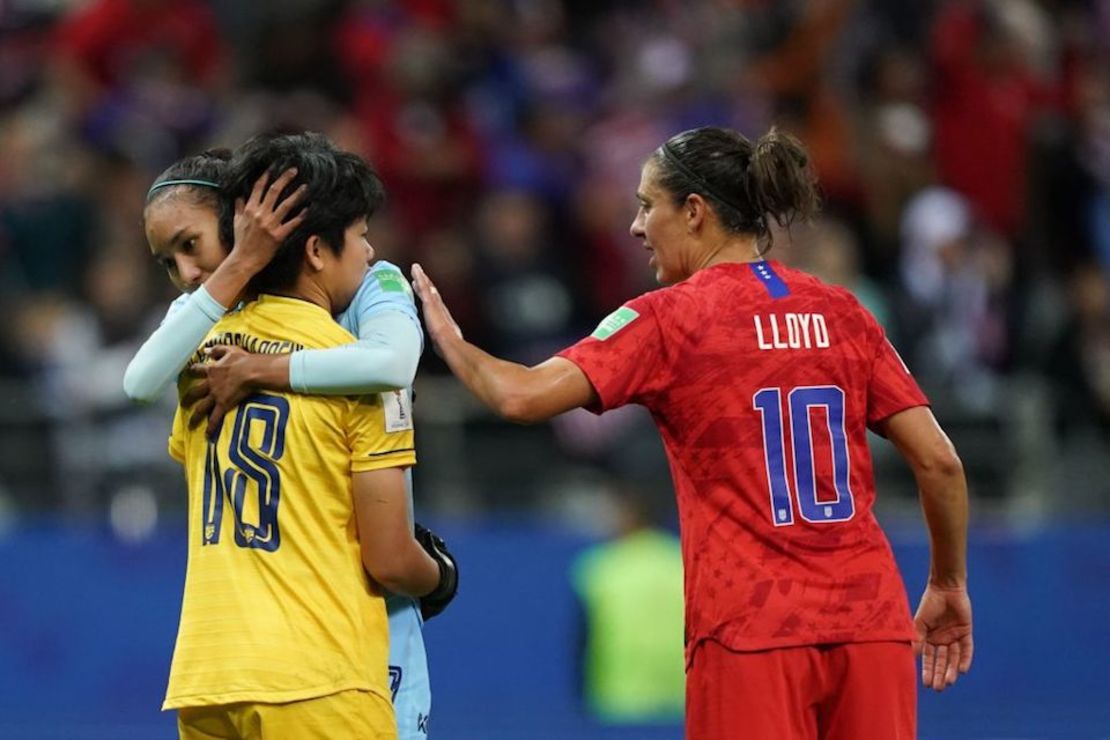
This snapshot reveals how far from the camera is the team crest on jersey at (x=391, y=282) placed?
4246 mm

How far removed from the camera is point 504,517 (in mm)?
10234

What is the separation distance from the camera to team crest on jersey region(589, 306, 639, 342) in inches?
173

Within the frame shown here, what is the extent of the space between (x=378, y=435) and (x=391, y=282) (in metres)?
0.37

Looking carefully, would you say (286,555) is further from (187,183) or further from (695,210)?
(695,210)

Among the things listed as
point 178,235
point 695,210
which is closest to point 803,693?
point 695,210

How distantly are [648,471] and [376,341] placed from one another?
6.10 meters

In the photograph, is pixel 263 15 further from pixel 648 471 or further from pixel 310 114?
pixel 648 471

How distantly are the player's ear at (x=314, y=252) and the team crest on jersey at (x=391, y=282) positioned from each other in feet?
0.47

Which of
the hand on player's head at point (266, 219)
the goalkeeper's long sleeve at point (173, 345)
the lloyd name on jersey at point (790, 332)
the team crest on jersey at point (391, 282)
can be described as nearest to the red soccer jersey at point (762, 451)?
the lloyd name on jersey at point (790, 332)

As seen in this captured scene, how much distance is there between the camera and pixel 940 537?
4660 mm

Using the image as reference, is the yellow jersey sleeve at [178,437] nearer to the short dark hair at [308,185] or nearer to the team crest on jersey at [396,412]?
the short dark hair at [308,185]

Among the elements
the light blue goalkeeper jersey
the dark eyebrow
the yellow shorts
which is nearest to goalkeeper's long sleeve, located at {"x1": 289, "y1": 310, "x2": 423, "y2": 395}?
the light blue goalkeeper jersey

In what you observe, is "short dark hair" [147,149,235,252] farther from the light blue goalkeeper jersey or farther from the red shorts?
the red shorts

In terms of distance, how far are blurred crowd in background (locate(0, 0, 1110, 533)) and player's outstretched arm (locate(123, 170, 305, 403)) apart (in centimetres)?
575
